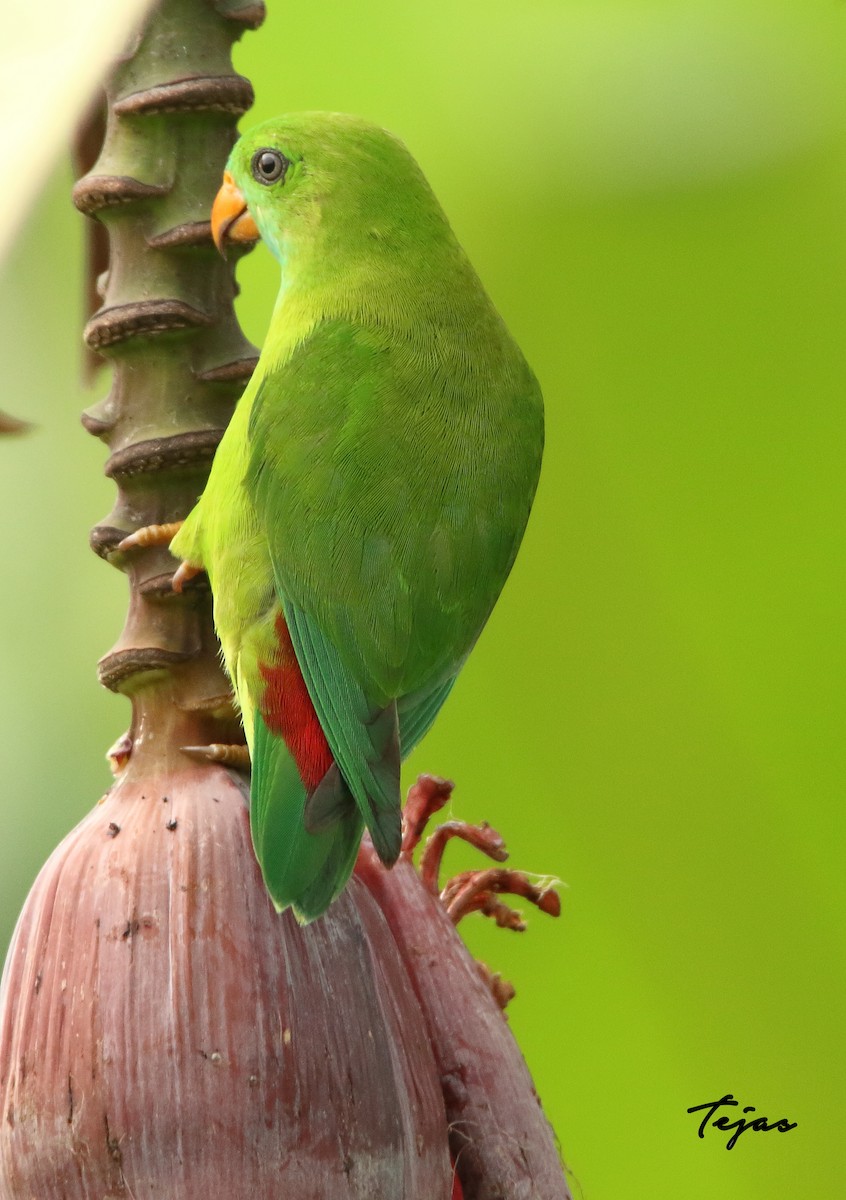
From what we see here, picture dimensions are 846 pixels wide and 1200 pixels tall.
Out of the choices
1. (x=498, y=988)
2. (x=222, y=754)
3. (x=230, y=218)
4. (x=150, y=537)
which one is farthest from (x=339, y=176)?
(x=498, y=988)

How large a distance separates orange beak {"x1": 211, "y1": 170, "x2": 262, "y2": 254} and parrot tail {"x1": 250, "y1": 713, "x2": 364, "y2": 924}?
1.19ft

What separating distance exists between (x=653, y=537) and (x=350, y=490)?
0.34 m

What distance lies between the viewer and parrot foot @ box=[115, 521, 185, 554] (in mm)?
1105

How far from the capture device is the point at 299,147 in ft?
4.77

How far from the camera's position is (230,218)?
3.91ft

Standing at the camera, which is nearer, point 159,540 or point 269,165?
point 159,540

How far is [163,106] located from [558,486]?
0.61 m

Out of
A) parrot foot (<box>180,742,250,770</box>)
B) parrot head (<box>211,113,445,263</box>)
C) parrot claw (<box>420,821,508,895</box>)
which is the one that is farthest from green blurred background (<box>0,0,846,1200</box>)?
parrot foot (<box>180,742,250,770</box>)

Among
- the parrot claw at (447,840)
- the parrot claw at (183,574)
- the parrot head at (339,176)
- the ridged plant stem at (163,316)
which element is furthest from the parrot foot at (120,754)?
the parrot head at (339,176)

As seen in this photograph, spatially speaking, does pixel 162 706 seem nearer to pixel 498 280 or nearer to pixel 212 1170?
pixel 212 1170

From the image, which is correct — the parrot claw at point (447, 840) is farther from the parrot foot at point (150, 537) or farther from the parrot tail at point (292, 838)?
the parrot foot at point (150, 537)

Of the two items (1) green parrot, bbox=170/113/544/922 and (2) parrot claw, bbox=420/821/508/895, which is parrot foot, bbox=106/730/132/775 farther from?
(2) parrot claw, bbox=420/821/508/895

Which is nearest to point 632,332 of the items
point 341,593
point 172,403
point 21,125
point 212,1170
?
point 341,593

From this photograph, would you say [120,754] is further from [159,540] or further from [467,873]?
[467,873]
